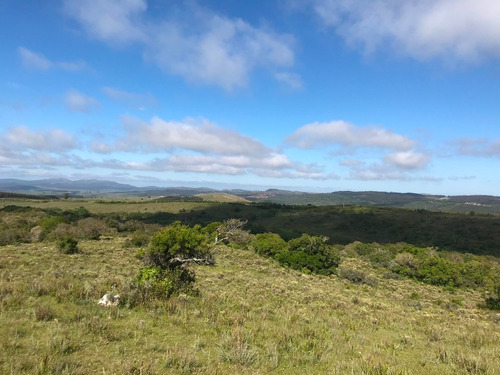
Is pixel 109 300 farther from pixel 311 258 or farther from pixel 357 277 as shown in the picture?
pixel 311 258

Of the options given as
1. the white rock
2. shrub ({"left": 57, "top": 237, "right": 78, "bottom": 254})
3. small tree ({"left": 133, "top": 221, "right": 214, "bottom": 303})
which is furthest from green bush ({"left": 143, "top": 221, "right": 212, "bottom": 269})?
shrub ({"left": 57, "top": 237, "right": 78, "bottom": 254})

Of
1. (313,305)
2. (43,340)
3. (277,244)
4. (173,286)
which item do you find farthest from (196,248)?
(277,244)

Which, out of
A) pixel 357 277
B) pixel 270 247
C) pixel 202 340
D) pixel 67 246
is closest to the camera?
pixel 202 340

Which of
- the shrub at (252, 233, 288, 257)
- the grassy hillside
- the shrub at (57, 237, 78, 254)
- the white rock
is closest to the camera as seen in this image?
the white rock

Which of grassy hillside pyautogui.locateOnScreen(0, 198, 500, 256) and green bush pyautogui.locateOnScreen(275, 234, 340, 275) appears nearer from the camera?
green bush pyautogui.locateOnScreen(275, 234, 340, 275)

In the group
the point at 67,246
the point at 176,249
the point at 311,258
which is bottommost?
the point at 311,258

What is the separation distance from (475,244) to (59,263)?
85.6 metres

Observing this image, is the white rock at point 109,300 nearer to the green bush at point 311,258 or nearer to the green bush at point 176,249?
the green bush at point 176,249

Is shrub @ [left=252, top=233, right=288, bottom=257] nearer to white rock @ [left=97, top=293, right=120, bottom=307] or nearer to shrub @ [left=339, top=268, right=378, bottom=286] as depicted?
shrub @ [left=339, top=268, right=378, bottom=286]

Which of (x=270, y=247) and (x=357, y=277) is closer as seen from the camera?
(x=357, y=277)

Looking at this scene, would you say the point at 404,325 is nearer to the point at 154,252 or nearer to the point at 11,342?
the point at 154,252

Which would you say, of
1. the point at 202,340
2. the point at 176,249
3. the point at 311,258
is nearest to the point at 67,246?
the point at 176,249

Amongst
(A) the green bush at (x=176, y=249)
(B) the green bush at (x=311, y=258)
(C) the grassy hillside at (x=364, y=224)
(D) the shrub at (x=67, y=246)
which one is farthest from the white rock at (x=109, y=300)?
(C) the grassy hillside at (x=364, y=224)

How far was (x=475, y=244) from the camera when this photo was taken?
68812mm
